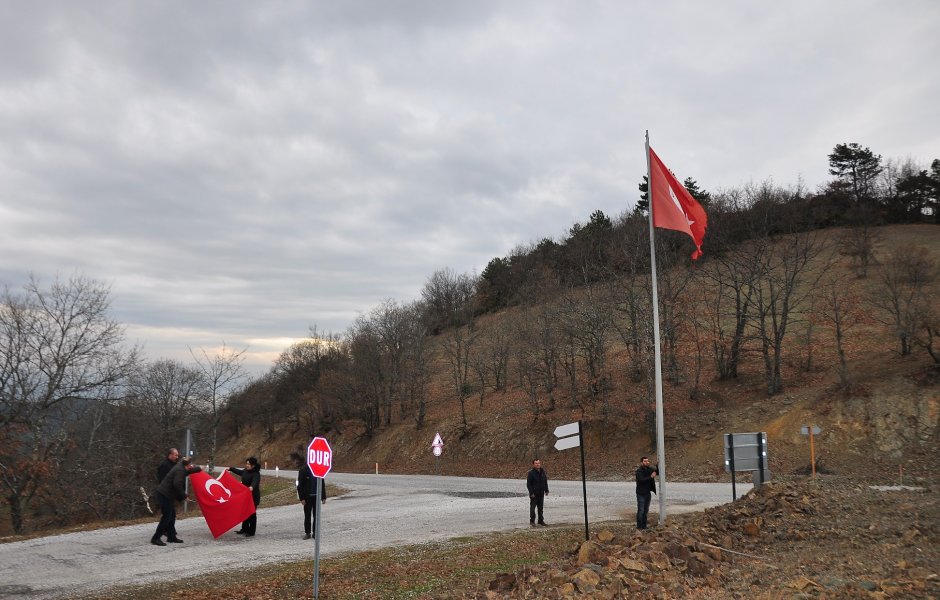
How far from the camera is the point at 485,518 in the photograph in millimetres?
18938

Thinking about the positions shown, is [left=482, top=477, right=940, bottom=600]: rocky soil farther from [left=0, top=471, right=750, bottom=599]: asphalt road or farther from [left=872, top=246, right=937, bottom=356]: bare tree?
[left=872, top=246, right=937, bottom=356]: bare tree

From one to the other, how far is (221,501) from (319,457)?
Result: 21.8ft

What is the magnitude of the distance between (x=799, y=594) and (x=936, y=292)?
45282mm

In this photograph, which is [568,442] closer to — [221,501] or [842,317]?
[221,501]

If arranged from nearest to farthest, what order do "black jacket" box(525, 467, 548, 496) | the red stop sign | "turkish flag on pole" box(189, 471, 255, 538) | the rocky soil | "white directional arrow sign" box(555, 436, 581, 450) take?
1. the rocky soil
2. the red stop sign
3. "white directional arrow sign" box(555, 436, 581, 450)
4. "turkish flag on pole" box(189, 471, 255, 538)
5. "black jacket" box(525, 467, 548, 496)

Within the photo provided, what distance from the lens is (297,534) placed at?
16.3 metres

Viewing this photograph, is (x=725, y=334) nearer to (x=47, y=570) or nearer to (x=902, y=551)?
(x=902, y=551)

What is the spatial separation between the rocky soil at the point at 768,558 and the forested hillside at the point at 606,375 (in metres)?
16.1

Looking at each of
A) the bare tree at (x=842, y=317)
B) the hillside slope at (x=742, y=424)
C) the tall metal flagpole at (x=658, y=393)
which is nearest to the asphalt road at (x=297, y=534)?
the tall metal flagpole at (x=658, y=393)

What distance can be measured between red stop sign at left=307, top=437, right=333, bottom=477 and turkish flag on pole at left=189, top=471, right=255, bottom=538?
6.49 meters

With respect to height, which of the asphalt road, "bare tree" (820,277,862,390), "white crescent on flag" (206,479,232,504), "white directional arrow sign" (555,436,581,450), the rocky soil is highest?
"bare tree" (820,277,862,390)

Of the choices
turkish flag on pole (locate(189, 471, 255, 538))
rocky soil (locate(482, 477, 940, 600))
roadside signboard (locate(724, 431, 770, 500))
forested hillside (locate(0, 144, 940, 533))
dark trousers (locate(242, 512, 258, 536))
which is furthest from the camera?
forested hillside (locate(0, 144, 940, 533))

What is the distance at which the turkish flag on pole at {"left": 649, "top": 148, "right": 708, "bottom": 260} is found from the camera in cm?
1493

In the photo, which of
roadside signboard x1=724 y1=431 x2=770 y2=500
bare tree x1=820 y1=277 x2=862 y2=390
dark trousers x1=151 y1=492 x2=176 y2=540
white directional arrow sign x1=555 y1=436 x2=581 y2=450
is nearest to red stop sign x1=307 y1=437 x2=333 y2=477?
white directional arrow sign x1=555 y1=436 x2=581 y2=450
